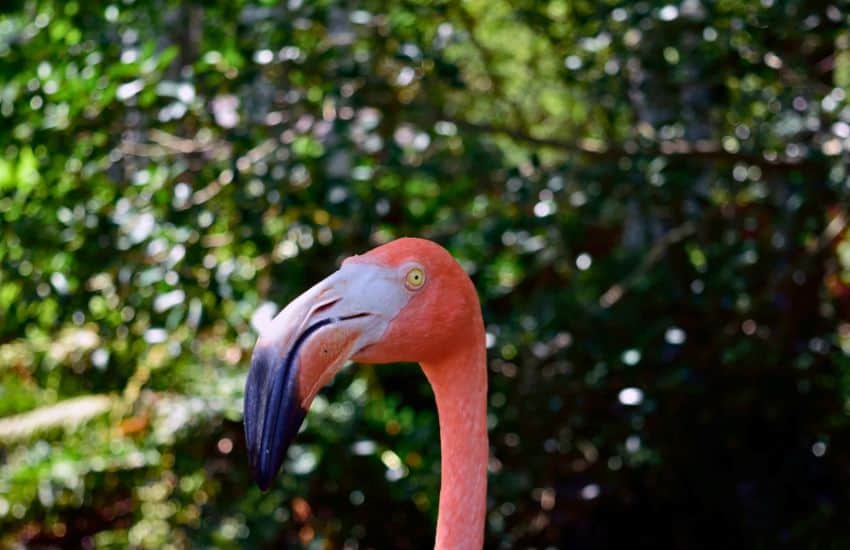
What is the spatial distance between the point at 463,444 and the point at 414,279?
14.0 inches

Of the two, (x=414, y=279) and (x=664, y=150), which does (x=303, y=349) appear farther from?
(x=664, y=150)

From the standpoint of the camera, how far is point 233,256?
12.8 ft

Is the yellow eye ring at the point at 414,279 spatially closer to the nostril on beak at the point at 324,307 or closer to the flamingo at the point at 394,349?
the flamingo at the point at 394,349

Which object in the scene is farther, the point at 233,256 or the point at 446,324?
the point at 233,256

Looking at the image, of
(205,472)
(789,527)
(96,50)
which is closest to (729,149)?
(789,527)

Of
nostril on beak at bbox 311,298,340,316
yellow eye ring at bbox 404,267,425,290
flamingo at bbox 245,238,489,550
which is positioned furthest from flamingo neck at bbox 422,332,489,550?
nostril on beak at bbox 311,298,340,316

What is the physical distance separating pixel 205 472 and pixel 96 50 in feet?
7.03

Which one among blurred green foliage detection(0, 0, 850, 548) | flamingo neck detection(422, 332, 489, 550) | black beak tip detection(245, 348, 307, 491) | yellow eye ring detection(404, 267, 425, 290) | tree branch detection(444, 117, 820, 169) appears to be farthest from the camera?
tree branch detection(444, 117, 820, 169)

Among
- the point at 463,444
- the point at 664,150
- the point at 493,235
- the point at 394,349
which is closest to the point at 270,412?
the point at 394,349

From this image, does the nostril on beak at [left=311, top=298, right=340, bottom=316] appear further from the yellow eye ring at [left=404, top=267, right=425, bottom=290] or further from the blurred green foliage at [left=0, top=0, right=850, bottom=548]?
the blurred green foliage at [left=0, top=0, right=850, bottom=548]

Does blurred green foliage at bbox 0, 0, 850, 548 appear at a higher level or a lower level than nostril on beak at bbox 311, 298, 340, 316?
lower

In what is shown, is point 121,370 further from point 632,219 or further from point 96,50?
point 632,219

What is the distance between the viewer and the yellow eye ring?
1997 mm

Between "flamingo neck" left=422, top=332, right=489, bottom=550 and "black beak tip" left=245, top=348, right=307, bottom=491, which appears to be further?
"flamingo neck" left=422, top=332, right=489, bottom=550
